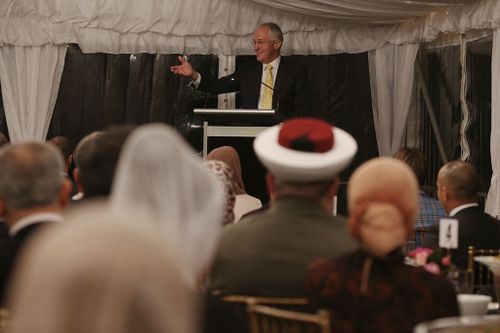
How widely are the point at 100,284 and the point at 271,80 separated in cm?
821

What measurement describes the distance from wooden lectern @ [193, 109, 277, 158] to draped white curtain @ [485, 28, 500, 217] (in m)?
1.68

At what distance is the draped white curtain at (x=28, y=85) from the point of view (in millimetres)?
10336

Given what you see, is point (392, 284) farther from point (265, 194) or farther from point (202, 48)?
point (202, 48)

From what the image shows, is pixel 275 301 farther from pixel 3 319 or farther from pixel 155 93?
pixel 155 93

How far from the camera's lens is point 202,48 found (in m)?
10.4

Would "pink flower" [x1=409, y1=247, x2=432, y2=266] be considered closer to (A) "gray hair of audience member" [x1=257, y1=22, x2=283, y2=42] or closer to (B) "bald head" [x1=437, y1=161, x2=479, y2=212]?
(B) "bald head" [x1=437, y1=161, x2=479, y2=212]

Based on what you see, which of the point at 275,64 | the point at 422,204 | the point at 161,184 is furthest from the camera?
the point at 275,64

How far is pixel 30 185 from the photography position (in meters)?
3.90

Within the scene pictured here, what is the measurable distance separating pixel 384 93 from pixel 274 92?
1.44 metres

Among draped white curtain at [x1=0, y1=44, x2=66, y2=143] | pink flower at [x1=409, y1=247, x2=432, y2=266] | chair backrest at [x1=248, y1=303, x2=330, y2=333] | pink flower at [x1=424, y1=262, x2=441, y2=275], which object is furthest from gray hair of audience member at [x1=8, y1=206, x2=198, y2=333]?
draped white curtain at [x1=0, y1=44, x2=66, y2=143]


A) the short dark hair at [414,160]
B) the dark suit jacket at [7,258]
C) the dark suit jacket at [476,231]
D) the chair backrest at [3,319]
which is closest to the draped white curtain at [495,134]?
the short dark hair at [414,160]

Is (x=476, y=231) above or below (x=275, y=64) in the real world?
below

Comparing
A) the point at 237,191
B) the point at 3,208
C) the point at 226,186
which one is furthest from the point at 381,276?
the point at 237,191

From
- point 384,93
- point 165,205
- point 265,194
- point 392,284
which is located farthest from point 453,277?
point 384,93
